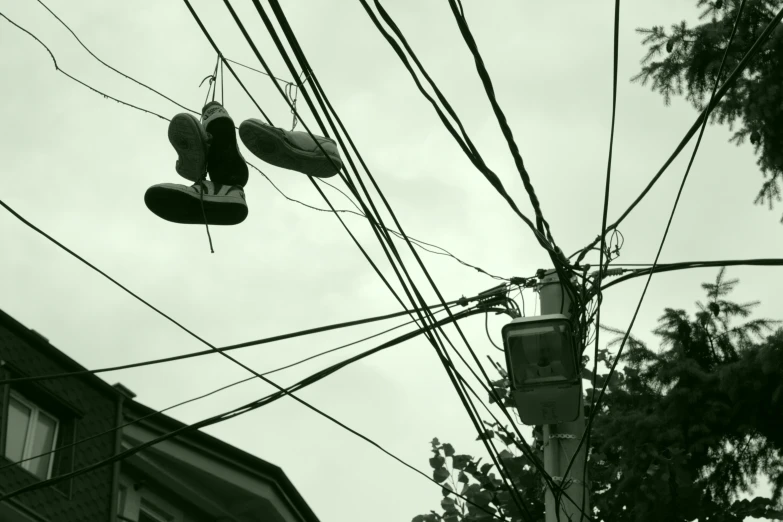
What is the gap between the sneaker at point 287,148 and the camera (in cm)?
480

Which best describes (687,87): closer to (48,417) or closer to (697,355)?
(697,355)

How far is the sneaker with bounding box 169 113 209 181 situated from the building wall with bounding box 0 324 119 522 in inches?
192

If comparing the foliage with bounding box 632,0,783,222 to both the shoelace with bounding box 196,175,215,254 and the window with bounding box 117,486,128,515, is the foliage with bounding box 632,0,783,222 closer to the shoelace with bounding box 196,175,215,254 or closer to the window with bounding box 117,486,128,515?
the shoelace with bounding box 196,175,215,254

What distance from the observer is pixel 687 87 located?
7707 mm


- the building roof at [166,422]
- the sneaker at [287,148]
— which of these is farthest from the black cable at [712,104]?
A: the building roof at [166,422]

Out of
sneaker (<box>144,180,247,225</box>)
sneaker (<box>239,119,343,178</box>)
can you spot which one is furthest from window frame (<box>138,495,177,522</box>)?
sneaker (<box>239,119,343,178</box>)

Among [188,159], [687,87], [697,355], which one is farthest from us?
[687,87]

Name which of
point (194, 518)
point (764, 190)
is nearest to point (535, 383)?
point (764, 190)

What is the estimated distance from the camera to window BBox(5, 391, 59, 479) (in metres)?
9.35

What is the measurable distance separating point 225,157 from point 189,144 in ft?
0.76

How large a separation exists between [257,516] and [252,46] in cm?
889

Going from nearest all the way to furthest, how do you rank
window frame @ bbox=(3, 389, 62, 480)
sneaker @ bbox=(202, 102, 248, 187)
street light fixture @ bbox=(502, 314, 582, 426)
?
street light fixture @ bbox=(502, 314, 582, 426)
sneaker @ bbox=(202, 102, 248, 187)
window frame @ bbox=(3, 389, 62, 480)

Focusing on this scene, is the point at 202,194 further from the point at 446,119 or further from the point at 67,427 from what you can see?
the point at 67,427

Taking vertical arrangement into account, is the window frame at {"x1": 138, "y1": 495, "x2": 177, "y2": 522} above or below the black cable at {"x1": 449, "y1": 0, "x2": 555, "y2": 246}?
above
